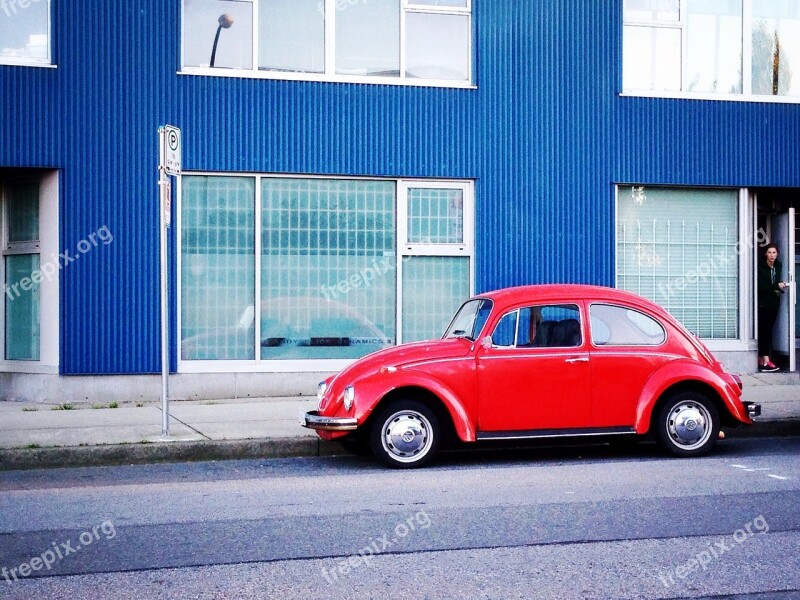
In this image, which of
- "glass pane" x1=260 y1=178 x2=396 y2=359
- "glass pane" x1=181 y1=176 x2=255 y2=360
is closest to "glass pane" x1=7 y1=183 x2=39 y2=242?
"glass pane" x1=181 y1=176 x2=255 y2=360

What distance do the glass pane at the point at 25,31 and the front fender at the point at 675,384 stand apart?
8863mm

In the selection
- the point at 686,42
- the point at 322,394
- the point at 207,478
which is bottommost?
the point at 207,478

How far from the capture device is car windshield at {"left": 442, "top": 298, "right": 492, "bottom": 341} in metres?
9.65

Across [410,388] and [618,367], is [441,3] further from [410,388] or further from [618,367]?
[410,388]

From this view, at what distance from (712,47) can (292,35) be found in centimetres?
625

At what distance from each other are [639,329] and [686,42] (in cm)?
721

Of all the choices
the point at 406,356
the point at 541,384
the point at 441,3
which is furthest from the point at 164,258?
the point at 441,3

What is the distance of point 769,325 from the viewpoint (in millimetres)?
15625

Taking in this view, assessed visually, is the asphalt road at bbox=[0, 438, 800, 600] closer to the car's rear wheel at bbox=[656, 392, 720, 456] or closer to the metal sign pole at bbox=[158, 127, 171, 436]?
the car's rear wheel at bbox=[656, 392, 720, 456]

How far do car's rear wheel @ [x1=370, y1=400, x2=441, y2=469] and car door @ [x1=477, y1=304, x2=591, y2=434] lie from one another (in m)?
0.46

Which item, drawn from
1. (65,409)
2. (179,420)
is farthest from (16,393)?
(179,420)

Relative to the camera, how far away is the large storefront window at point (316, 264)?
45.5 ft

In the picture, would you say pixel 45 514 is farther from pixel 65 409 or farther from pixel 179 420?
pixel 65 409

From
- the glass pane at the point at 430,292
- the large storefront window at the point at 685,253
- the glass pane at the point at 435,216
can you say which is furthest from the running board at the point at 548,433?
the large storefront window at the point at 685,253
